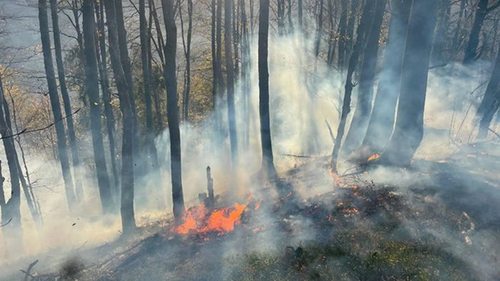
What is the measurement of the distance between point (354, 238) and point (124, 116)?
307 inches

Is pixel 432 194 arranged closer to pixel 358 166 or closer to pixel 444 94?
pixel 358 166

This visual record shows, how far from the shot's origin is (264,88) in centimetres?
1504

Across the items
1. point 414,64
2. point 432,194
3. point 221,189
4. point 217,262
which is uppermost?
point 414,64

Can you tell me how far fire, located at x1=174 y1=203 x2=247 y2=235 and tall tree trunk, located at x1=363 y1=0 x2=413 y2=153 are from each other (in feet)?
15.7

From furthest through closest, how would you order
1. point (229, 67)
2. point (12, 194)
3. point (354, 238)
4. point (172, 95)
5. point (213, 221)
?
1. point (229, 67)
2. point (12, 194)
3. point (172, 95)
4. point (213, 221)
5. point (354, 238)

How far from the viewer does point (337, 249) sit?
8352 millimetres

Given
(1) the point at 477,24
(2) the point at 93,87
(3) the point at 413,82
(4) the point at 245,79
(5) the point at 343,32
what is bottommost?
(4) the point at 245,79

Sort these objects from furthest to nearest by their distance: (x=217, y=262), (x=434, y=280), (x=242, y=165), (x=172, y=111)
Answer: (x=242, y=165)
(x=172, y=111)
(x=217, y=262)
(x=434, y=280)

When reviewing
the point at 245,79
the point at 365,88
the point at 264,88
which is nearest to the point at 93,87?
the point at 264,88

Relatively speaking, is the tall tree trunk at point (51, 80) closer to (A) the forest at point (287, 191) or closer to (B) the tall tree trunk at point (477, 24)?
(A) the forest at point (287, 191)

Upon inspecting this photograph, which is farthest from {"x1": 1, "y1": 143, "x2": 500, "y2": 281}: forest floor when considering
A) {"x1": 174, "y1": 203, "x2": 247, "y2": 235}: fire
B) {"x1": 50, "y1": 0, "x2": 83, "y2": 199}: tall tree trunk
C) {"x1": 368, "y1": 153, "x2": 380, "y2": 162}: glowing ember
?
{"x1": 50, "y1": 0, "x2": 83, "y2": 199}: tall tree trunk

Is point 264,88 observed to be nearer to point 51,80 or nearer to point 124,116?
point 124,116

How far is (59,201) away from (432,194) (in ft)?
66.0

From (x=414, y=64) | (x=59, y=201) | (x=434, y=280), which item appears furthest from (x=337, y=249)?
(x=59, y=201)
